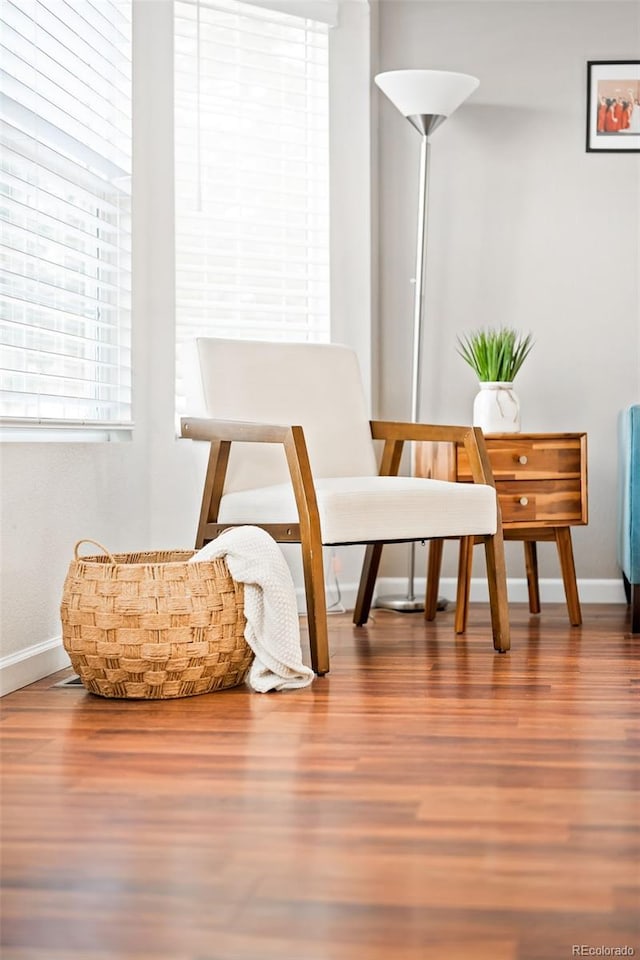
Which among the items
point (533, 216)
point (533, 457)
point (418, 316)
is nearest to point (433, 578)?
point (533, 457)

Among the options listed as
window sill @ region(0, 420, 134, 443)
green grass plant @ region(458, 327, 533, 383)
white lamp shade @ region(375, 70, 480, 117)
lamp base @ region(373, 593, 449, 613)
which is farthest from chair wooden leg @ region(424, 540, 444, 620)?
white lamp shade @ region(375, 70, 480, 117)

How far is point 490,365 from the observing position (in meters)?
3.46

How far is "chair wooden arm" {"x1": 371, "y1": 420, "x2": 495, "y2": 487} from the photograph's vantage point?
2.80 metres

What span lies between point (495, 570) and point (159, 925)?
1750 mm

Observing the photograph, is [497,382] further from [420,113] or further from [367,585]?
[420,113]

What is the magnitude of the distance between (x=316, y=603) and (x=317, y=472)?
25.7 inches

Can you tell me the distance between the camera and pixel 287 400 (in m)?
3.03

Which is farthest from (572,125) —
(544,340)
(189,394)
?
(189,394)

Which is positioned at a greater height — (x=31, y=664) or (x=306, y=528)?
(x=306, y=528)

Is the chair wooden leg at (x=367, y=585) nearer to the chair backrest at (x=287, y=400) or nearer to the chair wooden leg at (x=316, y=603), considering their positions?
the chair backrest at (x=287, y=400)

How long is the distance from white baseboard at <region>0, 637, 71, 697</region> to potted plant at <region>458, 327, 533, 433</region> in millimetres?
1521

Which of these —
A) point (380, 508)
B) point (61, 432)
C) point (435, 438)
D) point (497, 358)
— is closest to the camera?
point (380, 508)

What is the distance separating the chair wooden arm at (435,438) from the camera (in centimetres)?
280

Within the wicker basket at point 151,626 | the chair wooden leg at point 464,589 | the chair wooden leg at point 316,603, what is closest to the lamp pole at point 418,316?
the chair wooden leg at point 464,589
